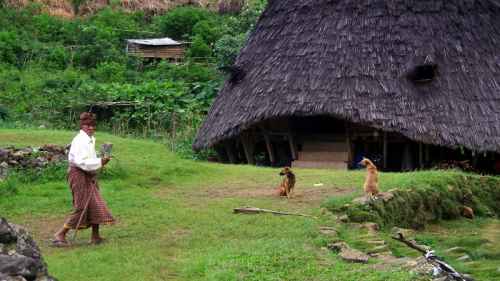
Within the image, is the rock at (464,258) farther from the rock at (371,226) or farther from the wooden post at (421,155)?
the wooden post at (421,155)

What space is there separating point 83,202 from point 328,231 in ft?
8.71

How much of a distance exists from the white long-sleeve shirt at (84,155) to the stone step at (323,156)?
32.1 ft

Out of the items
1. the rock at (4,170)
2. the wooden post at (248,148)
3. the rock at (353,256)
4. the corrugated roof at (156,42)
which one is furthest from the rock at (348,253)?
the corrugated roof at (156,42)

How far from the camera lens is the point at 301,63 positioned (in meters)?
17.4

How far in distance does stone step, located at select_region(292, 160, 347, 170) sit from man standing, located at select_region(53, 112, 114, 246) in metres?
9.36

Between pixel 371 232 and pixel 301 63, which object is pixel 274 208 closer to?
pixel 371 232

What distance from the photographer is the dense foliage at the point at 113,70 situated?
21391mm

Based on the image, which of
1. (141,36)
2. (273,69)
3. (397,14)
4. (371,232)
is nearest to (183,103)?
(273,69)

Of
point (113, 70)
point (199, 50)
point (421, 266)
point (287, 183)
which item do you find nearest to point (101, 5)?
point (199, 50)

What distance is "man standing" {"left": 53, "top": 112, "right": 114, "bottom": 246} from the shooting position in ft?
26.3

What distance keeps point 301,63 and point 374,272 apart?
36.8 ft

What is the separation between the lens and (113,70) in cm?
2655

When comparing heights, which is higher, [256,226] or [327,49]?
[327,49]

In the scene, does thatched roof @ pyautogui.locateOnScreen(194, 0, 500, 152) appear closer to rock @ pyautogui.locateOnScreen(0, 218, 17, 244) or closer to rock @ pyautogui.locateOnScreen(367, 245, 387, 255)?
rock @ pyautogui.locateOnScreen(367, 245, 387, 255)
